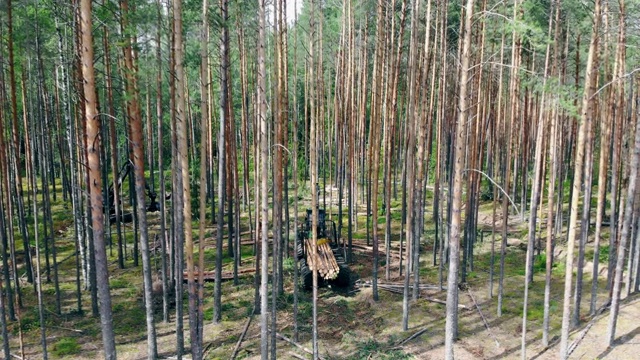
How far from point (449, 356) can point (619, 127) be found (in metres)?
12.8

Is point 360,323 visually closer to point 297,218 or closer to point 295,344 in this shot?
point 295,344

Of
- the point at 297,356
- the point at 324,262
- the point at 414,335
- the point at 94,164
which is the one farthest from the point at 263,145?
the point at 324,262

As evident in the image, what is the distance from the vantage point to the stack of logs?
48.4ft

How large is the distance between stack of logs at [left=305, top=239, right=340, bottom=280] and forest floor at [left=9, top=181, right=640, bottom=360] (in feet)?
2.96

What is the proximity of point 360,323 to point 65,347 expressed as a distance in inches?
314

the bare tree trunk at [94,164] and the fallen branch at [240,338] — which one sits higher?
the bare tree trunk at [94,164]

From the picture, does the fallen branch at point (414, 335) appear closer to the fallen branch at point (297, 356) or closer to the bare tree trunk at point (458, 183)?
the fallen branch at point (297, 356)

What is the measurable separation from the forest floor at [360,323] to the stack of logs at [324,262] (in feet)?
2.96

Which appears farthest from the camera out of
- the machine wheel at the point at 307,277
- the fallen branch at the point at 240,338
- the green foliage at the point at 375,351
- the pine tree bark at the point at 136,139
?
the machine wheel at the point at 307,277

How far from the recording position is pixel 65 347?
40.6ft

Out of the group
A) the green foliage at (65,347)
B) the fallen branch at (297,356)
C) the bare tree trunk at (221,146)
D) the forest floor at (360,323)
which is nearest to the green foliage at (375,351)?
the forest floor at (360,323)

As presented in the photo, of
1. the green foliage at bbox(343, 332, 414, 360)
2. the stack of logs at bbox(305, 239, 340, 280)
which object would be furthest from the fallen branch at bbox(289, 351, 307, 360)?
the stack of logs at bbox(305, 239, 340, 280)

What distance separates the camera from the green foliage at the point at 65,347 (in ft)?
39.7

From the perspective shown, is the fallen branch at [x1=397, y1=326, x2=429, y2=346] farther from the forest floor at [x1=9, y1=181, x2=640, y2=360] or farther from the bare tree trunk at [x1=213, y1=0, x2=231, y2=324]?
the bare tree trunk at [x1=213, y1=0, x2=231, y2=324]
